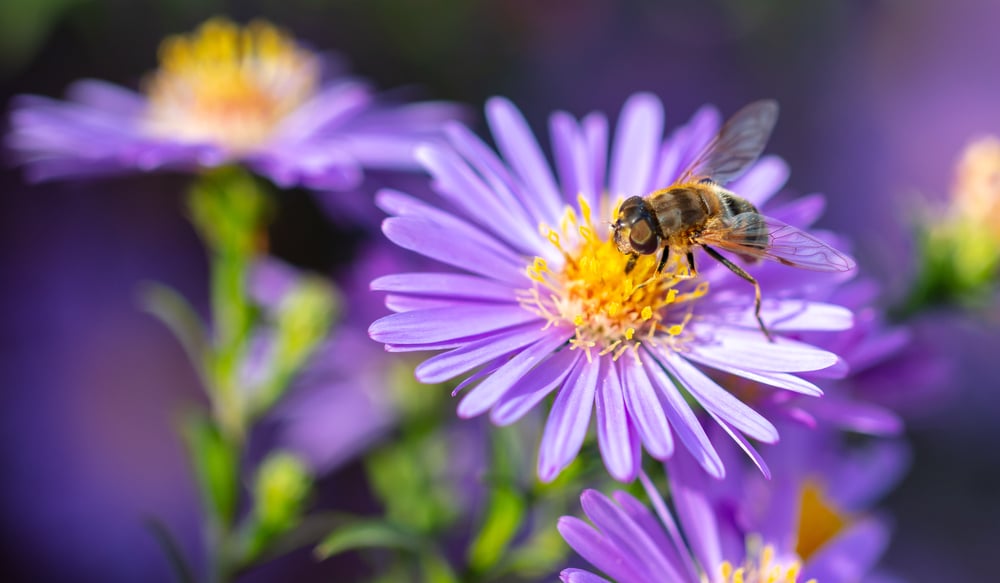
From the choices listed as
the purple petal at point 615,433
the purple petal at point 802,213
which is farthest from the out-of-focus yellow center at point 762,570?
the purple petal at point 802,213

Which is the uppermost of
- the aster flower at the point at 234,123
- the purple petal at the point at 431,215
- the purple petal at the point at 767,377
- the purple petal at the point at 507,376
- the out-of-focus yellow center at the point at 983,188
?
the aster flower at the point at 234,123

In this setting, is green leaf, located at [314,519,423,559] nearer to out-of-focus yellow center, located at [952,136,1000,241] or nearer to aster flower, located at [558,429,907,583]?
aster flower, located at [558,429,907,583]

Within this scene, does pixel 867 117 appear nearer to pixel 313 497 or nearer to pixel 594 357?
pixel 313 497

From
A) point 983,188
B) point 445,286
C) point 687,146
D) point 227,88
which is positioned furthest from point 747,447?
point 227,88

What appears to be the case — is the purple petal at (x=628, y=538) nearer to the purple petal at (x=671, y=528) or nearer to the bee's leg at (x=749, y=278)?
the purple petal at (x=671, y=528)

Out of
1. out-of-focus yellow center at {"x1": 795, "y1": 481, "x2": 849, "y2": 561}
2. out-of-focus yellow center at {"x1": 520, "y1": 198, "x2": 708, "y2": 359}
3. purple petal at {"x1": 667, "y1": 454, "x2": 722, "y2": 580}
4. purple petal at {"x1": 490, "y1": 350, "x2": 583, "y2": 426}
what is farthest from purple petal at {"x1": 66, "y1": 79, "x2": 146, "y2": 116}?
out-of-focus yellow center at {"x1": 795, "y1": 481, "x2": 849, "y2": 561}

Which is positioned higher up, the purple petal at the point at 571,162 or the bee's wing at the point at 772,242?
the purple petal at the point at 571,162

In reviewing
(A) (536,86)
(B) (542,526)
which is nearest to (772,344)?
(B) (542,526)
